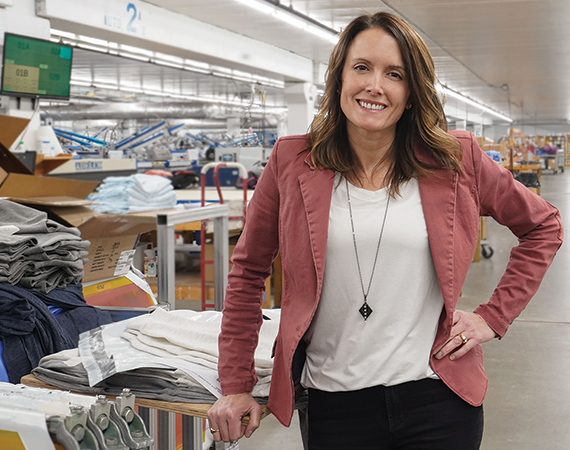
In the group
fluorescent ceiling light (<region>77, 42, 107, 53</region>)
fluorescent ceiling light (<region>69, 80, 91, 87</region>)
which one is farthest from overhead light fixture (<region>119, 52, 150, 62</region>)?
fluorescent ceiling light (<region>69, 80, 91, 87</region>)

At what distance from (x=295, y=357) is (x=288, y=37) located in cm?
1052

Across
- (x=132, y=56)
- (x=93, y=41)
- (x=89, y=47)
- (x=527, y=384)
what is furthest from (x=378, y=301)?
(x=132, y=56)

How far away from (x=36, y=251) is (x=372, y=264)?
1021 mm

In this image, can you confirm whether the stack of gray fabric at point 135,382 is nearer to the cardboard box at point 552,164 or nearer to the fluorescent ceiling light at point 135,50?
the fluorescent ceiling light at point 135,50

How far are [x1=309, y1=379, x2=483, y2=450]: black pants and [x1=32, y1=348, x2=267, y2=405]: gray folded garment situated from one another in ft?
0.50

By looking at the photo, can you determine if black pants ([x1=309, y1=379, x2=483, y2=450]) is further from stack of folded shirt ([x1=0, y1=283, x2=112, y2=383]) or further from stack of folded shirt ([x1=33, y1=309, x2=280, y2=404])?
stack of folded shirt ([x1=0, y1=283, x2=112, y2=383])

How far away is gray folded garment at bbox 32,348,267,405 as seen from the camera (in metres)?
1.23

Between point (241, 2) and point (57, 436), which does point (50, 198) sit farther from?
point (241, 2)

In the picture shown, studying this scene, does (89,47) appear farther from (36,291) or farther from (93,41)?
(36,291)

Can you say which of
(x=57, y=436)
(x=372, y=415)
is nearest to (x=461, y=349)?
(x=372, y=415)

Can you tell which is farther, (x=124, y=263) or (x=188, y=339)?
(x=124, y=263)

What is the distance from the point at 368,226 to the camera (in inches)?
46.3

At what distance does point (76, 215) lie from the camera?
256cm

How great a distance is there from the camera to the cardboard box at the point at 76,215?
257 centimetres
